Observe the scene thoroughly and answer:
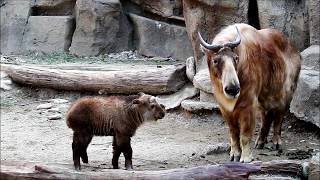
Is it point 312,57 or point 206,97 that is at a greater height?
point 312,57

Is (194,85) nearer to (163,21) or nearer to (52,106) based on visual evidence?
(52,106)

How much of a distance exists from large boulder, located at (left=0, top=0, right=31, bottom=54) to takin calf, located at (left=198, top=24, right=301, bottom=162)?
714cm

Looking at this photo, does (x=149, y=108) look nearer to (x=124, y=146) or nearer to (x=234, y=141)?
(x=124, y=146)

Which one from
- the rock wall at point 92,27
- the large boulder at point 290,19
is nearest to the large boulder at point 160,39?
the rock wall at point 92,27

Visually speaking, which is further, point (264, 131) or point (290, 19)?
point (290, 19)

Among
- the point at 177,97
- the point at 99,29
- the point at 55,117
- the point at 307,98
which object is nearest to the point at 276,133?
the point at 307,98

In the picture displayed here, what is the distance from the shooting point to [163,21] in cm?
1265

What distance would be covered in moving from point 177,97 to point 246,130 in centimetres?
351

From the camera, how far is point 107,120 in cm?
640

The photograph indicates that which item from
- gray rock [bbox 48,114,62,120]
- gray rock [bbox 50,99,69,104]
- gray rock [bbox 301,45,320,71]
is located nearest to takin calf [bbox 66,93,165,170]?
gray rock [bbox 301,45,320,71]

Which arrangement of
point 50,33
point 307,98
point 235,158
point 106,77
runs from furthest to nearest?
point 50,33, point 106,77, point 307,98, point 235,158

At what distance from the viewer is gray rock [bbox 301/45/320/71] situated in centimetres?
836

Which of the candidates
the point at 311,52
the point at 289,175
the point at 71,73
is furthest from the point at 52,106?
A: the point at 289,175

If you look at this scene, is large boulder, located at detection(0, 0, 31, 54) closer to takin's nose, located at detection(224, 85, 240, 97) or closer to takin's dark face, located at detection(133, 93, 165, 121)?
takin's dark face, located at detection(133, 93, 165, 121)
